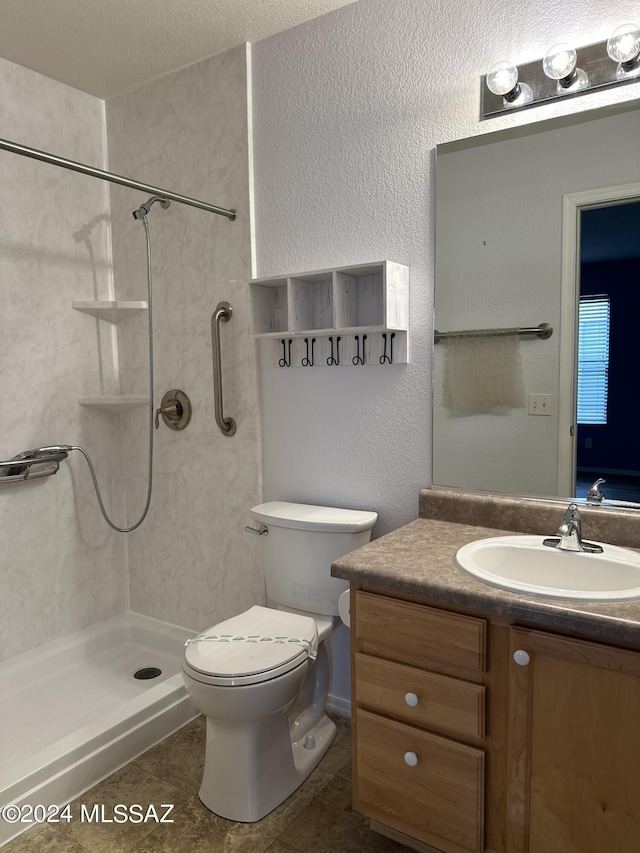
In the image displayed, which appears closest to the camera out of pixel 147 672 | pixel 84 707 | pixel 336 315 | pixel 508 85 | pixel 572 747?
pixel 572 747

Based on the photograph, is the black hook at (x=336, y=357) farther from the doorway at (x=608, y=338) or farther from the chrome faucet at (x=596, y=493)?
the chrome faucet at (x=596, y=493)

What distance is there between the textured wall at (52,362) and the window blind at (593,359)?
6.80 feet

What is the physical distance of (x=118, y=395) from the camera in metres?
2.89

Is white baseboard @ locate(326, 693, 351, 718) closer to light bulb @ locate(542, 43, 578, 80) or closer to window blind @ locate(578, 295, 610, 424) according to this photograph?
window blind @ locate(578, 295, 610, 424)

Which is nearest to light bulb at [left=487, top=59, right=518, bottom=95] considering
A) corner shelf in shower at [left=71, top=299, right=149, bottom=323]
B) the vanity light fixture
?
the vanity light fixture

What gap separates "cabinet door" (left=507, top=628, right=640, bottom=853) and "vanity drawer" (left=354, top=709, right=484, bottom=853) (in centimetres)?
10

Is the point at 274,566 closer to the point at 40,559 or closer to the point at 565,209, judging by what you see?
the point at 40,559

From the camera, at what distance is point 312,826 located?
69.9 inches

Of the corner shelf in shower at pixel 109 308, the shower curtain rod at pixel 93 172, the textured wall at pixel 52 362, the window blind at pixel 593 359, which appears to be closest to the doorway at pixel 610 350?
the window blind at pixel 593 359

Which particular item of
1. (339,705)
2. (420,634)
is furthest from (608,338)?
(339,705)

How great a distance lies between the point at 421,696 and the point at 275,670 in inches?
16.8

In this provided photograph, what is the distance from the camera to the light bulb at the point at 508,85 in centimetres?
173

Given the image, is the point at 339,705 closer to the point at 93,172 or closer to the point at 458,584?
the point at 458,584

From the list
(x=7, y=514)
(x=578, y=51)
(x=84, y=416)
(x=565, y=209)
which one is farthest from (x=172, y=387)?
(x=578, y=51)
